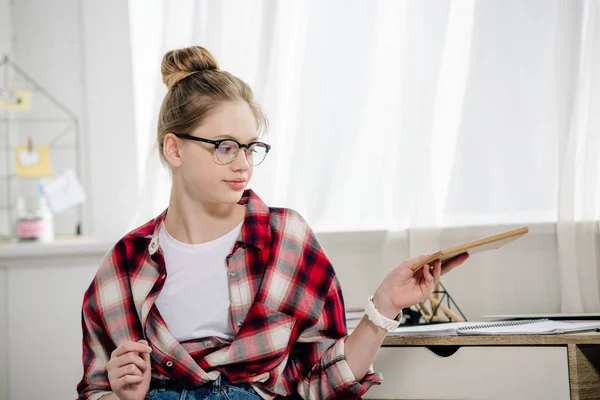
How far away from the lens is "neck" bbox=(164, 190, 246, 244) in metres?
1.27

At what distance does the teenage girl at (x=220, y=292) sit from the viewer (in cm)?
116

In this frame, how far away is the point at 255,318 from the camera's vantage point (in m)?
1.17

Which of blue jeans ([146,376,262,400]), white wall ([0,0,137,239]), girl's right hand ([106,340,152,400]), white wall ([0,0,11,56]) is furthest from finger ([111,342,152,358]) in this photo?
white wall ([0,0,11,56])

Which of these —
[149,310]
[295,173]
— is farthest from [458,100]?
[149,310]

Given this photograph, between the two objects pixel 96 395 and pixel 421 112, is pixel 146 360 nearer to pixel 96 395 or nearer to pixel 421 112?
pixel 96 395

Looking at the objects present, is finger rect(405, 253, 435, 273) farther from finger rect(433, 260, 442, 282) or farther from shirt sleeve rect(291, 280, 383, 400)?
shirt sleeve rect(291, 280, 383, 400)

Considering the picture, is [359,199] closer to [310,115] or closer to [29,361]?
[310,115]

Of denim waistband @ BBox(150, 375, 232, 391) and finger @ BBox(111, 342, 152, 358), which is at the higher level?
finger @ BBox(111, 342, 152, 358)

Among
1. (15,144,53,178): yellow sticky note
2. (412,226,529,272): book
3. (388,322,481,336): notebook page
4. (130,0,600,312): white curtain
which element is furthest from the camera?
(15,144,53,178): yellow sticky note

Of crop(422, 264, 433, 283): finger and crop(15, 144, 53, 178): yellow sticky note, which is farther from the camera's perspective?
crop(15, 144, 53, 178): yellow sticky note

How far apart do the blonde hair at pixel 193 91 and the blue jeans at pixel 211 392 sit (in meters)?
0.41

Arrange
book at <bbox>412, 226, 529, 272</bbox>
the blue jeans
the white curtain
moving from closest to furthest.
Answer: book at <bbox>412, 226, 529, 272</bbox>
the blue jeans
the white curtain

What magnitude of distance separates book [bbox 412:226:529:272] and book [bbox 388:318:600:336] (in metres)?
0.30

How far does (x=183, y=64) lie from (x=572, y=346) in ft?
2.81
